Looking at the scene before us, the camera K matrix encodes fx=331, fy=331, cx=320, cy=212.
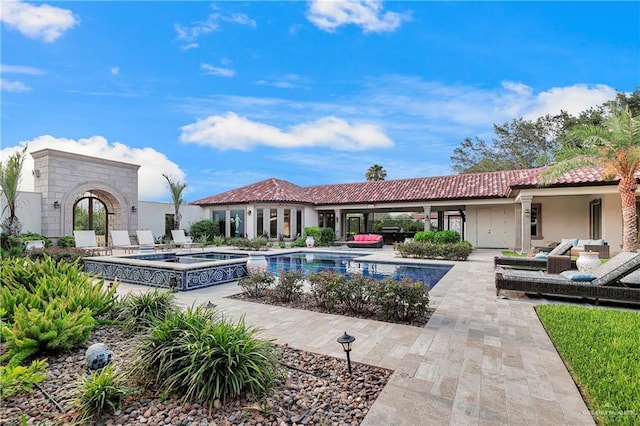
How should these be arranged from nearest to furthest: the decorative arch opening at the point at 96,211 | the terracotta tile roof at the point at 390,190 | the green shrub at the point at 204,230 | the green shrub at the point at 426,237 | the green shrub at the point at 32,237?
the green shrub at the point at 32,237 → the green shrub at the point at 426,237 → the decorative arch opening at the point at 96,211 → the terracotta tile roof at the point at 390,190 → the green shrub at the point at 204,230

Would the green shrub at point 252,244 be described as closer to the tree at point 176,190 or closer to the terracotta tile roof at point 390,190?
the terracotta tile roof at point 390,190


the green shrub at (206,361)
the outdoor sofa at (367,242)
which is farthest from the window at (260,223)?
the green shrub at (206,361)

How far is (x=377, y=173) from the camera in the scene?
42156 mm

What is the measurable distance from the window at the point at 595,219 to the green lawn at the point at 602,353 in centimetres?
1407

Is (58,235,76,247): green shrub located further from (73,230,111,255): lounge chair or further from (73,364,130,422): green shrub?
(73,364,130,422): green shrub

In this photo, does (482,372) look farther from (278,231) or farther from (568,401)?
(278,231)

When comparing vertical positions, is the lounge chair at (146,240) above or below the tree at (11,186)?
below

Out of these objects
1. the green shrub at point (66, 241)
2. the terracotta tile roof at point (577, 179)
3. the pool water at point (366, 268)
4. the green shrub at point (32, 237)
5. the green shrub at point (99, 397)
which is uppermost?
the terracotta tile roof at point (577, 179)

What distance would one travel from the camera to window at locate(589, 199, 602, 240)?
A: 56.6 ft

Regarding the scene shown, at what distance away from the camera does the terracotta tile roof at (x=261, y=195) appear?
24.2 m

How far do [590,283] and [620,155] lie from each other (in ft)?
29.0

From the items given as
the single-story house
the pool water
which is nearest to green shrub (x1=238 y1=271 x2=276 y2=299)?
the pool water

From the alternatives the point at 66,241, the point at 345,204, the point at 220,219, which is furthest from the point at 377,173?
the point at 66,241

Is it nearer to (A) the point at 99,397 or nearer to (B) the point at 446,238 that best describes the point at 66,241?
(A) the point at 99,397
